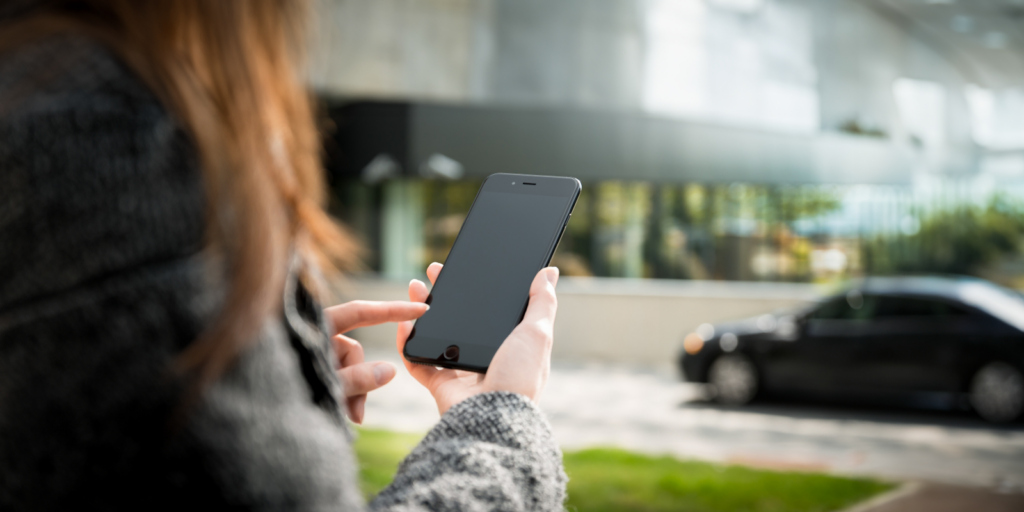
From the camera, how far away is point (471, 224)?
1.74 metres

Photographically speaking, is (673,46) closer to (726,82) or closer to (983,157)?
(726,82)

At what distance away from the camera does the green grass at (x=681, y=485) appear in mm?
5535

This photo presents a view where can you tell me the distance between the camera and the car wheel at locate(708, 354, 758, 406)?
37.4 ft

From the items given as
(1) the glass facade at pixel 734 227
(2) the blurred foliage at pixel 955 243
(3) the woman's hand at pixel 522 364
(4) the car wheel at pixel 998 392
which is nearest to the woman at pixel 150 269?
(3) the woman's hand at pixel 522 364

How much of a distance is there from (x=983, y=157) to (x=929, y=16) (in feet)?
11.3

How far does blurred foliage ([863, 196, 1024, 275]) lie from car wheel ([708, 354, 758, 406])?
8841 millimetres

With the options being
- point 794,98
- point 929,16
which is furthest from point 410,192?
point 929,16

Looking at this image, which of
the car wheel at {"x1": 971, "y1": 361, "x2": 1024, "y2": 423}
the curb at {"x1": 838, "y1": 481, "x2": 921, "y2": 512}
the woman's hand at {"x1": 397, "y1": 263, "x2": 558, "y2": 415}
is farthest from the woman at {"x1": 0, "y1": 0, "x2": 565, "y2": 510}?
the car wheel at {"x1": 971, "y1": 361, "x2": 1024, "y2": 423}

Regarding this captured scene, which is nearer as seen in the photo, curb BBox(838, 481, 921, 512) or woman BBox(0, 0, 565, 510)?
woman BBox(0, 0, 565, 510)

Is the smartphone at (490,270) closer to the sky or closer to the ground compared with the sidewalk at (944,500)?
closer to the sky

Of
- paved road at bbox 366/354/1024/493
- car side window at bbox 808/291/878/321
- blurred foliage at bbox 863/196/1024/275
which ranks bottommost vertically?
paved road at bbox 366/354/1024/493

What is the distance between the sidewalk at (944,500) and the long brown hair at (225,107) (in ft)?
18.7

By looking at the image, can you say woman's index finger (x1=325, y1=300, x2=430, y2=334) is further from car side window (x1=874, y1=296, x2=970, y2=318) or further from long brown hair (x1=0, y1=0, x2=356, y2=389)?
car side window (x1=874, y1=296, x2=970, y2=318)

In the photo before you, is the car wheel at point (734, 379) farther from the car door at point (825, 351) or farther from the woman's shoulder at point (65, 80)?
the woman's shoulder at point (65, 80)
